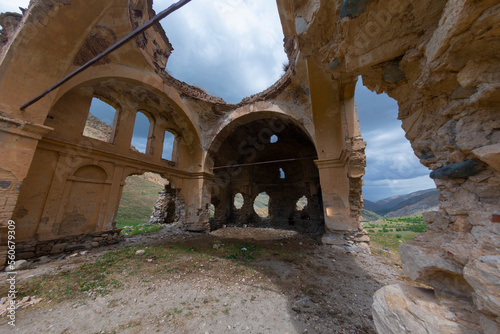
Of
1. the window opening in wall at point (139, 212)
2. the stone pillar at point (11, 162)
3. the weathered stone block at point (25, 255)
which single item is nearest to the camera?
the stone pillar at point (11, 162)

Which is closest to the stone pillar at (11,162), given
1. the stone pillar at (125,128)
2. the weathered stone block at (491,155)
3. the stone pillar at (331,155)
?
the stone pillar at (125,128)

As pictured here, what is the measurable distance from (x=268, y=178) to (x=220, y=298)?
11940 mm

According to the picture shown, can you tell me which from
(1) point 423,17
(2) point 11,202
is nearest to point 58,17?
(2) point 11,202

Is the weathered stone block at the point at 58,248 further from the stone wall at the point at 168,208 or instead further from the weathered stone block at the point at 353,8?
the weathered stone block at the point at 353,8

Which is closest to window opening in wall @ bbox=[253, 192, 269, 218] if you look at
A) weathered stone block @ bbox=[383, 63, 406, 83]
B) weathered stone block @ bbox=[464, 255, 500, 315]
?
weathered stone block @ bbox=[383, 63, 406, 83]

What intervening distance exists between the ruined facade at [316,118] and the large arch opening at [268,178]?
513 mm

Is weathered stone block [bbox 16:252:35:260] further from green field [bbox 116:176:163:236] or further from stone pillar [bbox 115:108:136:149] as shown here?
green field [bbox 116:176:163:236]

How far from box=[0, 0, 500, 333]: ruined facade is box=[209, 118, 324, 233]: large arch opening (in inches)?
20.2

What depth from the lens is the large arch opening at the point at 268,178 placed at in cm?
1145

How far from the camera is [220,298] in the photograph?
2.69 m

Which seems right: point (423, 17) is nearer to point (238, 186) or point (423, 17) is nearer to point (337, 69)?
point (337, 69)

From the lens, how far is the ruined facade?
115 cm

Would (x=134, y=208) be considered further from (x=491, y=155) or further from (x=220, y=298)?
(x=491, y=155)

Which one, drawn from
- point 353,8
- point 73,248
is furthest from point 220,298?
point 73,248
